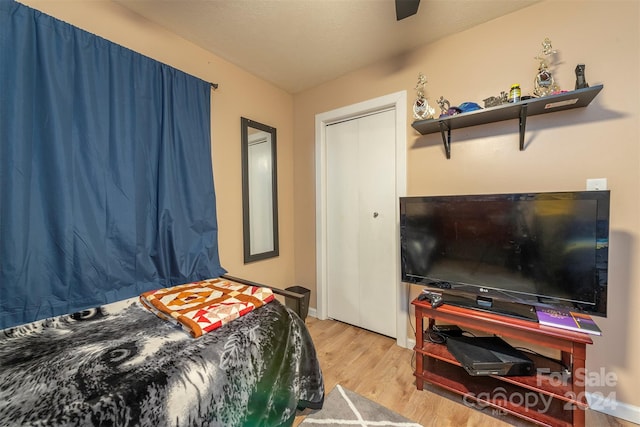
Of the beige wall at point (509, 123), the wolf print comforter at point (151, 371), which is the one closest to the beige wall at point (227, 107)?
the beige wall at point (509, 123)

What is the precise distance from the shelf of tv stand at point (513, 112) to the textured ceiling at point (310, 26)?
70 cm

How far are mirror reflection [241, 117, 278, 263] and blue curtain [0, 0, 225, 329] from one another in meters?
0.48

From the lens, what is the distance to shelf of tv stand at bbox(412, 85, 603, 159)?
1.38 meters

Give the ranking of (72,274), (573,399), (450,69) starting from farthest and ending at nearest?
(450,69), (72,274), (573,399)

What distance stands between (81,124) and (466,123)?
2402mm

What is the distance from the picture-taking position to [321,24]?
5.89 feet

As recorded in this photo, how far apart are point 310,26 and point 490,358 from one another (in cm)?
241

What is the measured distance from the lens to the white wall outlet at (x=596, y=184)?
145cm

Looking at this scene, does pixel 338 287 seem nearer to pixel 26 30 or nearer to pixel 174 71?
pixel 174 71

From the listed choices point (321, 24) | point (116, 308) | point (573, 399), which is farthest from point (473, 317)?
point (321, 24)

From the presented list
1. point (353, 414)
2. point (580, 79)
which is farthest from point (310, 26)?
point (353, 414)

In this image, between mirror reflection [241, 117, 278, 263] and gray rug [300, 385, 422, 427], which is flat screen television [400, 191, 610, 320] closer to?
gray rug [300, 385, 422, 427]

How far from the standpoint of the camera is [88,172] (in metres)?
1.45

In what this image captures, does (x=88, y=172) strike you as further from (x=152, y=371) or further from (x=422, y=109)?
(x=422, y=109)
